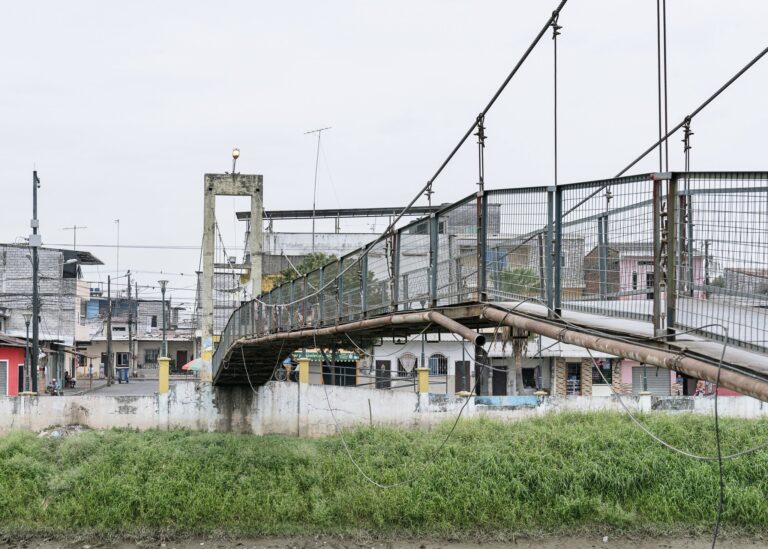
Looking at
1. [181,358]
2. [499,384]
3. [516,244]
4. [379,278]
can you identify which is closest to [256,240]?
[379,278]

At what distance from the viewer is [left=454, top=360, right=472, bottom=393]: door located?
23397mm

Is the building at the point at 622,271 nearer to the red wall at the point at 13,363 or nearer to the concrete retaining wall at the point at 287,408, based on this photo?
the concrete retaining wall at the point at 287,408

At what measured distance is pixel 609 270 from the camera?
5.24m

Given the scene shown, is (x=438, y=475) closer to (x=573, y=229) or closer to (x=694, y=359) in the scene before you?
(x=573, y=229)

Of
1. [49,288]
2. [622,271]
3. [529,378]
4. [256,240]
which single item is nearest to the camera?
[622,271]

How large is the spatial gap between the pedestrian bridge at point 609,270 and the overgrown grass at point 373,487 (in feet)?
17.8

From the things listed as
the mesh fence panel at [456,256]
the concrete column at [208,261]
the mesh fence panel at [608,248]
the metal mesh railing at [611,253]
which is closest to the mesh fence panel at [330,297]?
the metal mesh railing at [611,253]

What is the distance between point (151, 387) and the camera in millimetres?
31109

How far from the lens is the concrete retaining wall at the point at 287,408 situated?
1579cm

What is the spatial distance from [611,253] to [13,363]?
20488 mm

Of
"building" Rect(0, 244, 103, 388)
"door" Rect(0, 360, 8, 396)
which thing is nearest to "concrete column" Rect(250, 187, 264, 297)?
"door" Rect(0, 360, 8, 396)

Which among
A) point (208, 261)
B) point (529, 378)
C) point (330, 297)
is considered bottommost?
point (529, 378)

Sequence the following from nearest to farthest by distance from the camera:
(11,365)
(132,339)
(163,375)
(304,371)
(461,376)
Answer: (163,375) → (304,371) → (11,365) → (461,376) → (132,339)

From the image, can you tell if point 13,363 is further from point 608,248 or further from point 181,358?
point 181,358
